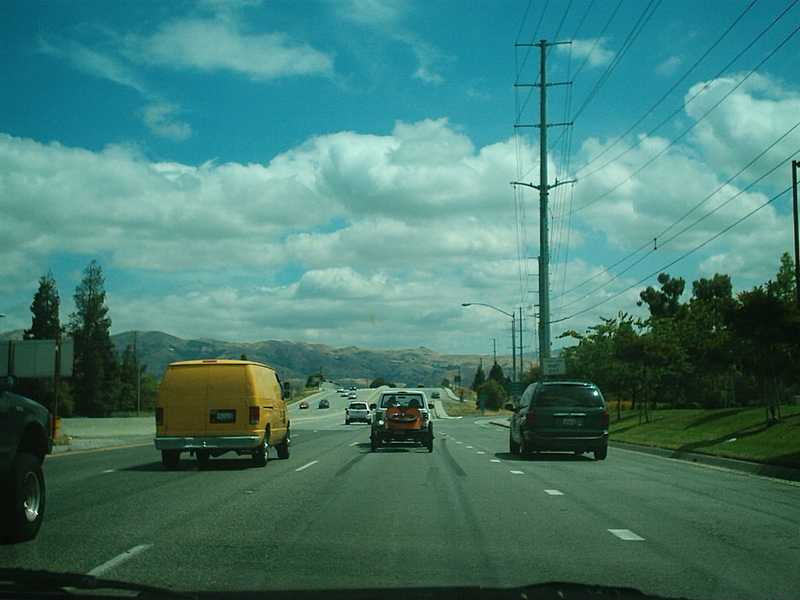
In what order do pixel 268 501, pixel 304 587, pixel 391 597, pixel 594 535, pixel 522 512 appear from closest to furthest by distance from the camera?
1. pixel 391 597
2. pixel 304 587
3. pixel 594 535
4. pixel 522 512
5. pixel 268 501

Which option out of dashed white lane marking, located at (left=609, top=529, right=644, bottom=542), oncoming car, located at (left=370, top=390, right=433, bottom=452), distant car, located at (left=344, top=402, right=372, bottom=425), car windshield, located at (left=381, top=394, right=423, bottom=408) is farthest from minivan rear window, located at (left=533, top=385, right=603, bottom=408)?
distant car, located at (left=344, top=402, right=372, bottom=425)

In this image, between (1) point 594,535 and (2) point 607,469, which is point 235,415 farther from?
(1) point 594,535

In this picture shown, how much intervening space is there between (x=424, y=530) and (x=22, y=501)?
416 centimetres

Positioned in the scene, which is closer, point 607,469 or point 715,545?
point 715,545

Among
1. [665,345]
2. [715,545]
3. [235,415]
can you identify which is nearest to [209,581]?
[715,545]

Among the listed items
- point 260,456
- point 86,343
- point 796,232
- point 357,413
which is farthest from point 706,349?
point 86,343

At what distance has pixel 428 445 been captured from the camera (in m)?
24.4

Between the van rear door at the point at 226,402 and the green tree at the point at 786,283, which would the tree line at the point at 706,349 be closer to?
the green tree at the point at 786,283

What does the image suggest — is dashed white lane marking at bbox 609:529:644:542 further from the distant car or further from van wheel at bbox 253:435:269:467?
the distant car

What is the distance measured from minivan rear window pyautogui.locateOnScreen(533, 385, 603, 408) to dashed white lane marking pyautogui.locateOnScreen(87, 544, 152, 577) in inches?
539

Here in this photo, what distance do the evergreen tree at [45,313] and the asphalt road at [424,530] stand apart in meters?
90.2

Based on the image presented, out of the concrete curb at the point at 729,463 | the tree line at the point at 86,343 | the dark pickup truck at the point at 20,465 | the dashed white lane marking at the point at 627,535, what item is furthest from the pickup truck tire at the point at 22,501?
the tree line at the point at 86,343

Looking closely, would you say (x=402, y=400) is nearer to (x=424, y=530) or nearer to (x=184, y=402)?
(x=184, y=402)

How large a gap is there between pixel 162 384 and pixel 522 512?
32.0 ft
